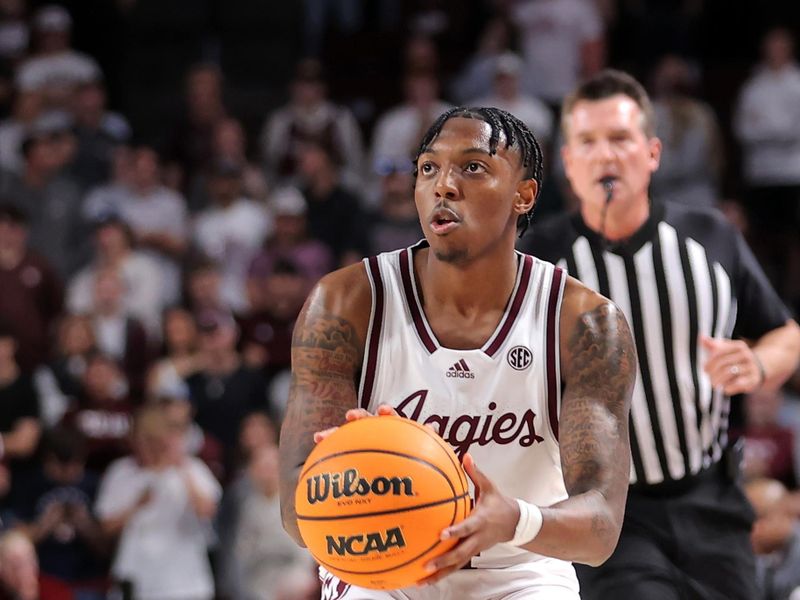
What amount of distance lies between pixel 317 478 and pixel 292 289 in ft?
22.6

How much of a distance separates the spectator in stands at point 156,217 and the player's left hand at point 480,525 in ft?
26.8

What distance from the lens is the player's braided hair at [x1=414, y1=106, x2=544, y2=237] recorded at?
3875mm

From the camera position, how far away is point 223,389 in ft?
31.7

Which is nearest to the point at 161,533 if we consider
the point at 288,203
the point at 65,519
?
the point at 65,519

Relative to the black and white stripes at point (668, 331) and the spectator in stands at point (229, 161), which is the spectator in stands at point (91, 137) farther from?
the black and white stripes at point (668, 331)

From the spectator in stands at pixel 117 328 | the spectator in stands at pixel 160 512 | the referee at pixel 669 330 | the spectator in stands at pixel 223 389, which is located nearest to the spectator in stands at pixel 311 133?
the spectator in stands at pixel 117 328

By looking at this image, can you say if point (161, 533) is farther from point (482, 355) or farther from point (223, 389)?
point (482, 355)

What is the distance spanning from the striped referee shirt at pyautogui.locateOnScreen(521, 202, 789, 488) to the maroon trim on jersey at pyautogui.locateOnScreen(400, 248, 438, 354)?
1.05 metres

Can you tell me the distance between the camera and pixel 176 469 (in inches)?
350

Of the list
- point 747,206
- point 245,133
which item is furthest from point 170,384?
point 747,206

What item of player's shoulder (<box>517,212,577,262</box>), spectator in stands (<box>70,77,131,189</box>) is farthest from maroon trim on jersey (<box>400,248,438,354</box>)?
spectator in stands (<box>70,77,131,189</box>)

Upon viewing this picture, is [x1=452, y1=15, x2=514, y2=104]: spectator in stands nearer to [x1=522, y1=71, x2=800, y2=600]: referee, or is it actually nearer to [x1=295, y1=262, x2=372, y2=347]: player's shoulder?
[x1=522, y1=71, x2=800, y2=600]: referee

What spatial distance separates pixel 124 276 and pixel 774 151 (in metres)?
5.81

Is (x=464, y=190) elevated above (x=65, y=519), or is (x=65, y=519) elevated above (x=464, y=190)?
(x=464, y=190)
